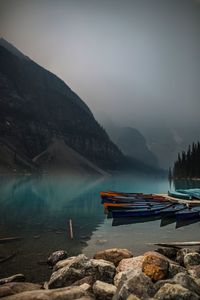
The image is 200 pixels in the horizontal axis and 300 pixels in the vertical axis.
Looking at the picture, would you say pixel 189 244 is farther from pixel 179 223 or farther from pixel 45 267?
pixel 179 223

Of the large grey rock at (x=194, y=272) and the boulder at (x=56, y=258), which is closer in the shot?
the large grey rock at (x=194, y=272)

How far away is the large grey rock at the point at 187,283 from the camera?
34.8 ft

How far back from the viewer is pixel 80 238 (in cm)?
2477

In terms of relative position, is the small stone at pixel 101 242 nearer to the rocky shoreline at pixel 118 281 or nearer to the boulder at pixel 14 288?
the rocky shoreline at pixel 118 281

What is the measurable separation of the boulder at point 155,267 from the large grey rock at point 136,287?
0.95 metres

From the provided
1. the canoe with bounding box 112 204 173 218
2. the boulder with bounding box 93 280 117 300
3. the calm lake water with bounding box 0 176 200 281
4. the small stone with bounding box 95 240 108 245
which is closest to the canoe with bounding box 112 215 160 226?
the canoe with bounding box 112 204 173 218

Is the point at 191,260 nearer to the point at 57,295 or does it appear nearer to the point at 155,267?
the point at 155,267

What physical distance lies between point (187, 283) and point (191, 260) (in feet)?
12.7

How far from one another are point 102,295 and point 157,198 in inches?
1490

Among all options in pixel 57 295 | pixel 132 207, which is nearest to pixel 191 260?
pixel 57 295

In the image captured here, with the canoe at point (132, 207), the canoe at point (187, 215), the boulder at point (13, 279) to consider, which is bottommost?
the boulder at point (13, 279)

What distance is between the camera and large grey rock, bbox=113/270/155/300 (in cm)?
1033

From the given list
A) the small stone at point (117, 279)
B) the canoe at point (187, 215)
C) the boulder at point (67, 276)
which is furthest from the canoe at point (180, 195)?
the small stone at point (117, 279)

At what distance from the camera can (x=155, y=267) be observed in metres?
12.0
